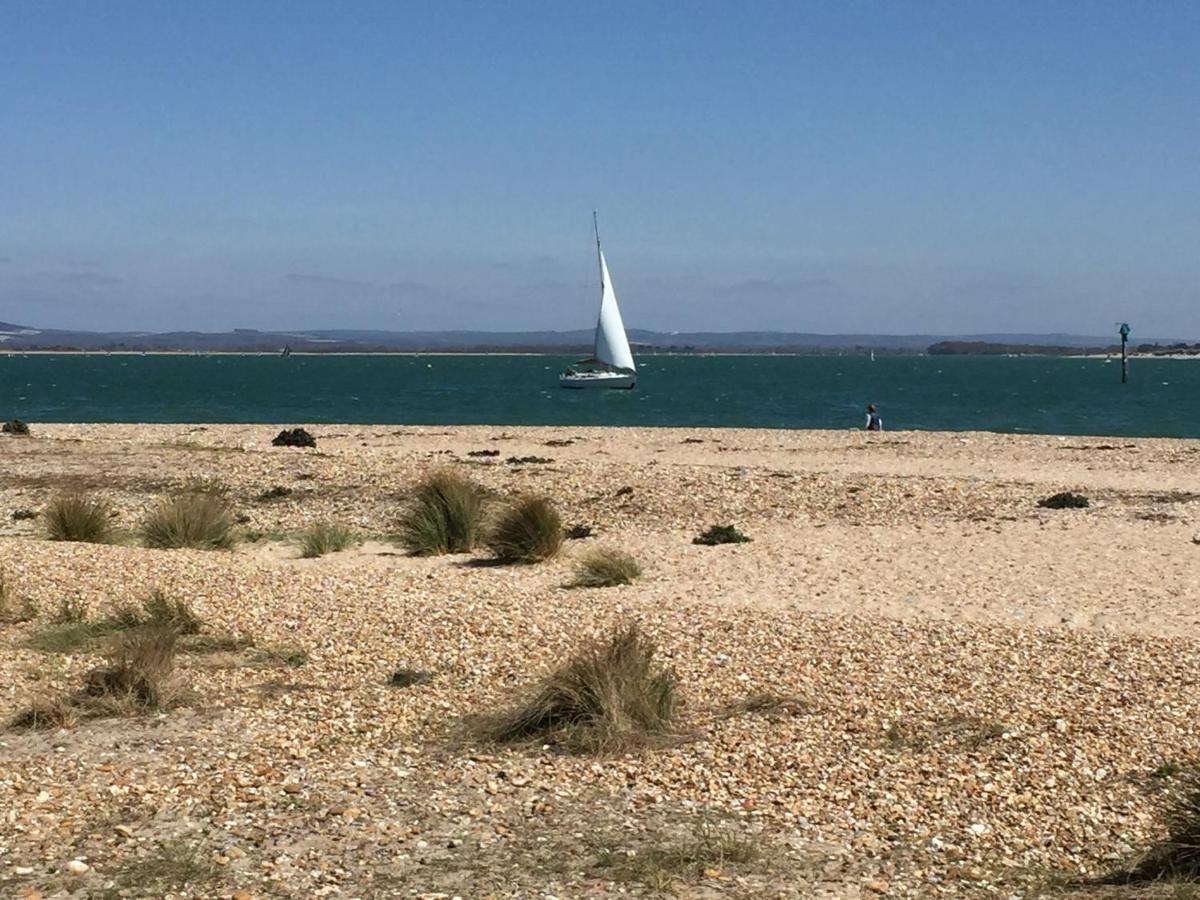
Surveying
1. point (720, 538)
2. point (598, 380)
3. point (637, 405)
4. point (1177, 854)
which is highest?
point (1177, 854)

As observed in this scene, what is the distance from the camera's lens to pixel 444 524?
17.5 meters

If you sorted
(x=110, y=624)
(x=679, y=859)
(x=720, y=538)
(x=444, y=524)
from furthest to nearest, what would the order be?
(x=720, y=538), (x=444, y=524), (x=110, y=624), (x=679, y=859)

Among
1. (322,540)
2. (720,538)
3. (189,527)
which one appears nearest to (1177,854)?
(720,538)

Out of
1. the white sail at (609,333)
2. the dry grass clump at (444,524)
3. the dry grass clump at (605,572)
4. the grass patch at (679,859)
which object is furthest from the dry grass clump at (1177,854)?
the white sail at (609,333)

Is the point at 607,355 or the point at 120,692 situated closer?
the point at 120,692

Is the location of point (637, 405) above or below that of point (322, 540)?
below

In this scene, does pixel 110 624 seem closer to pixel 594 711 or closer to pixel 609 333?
pixel 594 711

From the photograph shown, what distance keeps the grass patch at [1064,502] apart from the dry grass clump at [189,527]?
40.4 ft

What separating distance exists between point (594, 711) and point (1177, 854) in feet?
12.1

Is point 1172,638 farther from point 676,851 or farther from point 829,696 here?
point 676,851

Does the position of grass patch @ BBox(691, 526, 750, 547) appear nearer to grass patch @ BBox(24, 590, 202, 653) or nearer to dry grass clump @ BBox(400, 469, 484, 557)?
dry grass clump @ BBox(400, 469, 484, 557)

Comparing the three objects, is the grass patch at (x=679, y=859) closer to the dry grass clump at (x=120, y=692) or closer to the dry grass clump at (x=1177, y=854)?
the dry grass clump at (x=1177, y=854)

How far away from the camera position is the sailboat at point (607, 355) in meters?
80.0

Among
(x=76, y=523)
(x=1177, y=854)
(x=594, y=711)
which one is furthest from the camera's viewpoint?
(x=76, y=523)
